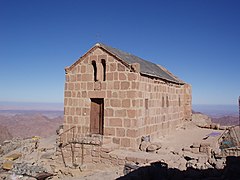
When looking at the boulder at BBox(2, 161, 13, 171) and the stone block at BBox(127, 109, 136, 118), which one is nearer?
the stone block at BBox(127, 109, 136, 118)

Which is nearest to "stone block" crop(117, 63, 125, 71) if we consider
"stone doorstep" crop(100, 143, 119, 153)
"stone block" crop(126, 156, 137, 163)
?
"stone doorstep" crop(100, 143, 119, 153)

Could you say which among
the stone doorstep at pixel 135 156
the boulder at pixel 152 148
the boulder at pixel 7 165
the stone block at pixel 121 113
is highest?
the stone block at pixel 121 113

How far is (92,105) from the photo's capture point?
13180 mm

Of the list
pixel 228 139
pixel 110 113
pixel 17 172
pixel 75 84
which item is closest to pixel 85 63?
pixel 75 84

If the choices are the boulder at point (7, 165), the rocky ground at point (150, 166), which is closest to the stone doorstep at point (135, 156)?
the rocky ground at point (150, 166)

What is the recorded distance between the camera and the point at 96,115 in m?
13.0

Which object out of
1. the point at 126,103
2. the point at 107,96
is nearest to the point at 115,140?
the point at 126,103

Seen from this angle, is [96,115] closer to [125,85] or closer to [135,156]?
[125,85]

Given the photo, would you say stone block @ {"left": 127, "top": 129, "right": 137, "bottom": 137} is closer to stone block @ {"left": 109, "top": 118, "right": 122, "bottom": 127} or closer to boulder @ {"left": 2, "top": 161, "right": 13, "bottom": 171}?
stone block @ {"left": 109, "top": 118, "right": 122, "bottom": 127}

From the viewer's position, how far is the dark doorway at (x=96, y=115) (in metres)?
12.8

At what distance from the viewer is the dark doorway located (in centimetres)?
1282

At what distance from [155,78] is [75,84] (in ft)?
15.3

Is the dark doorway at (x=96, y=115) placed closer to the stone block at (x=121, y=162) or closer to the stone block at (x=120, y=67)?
the stone block at (x=120, y=67)

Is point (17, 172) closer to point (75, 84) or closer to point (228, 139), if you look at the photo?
point (75, 84)
